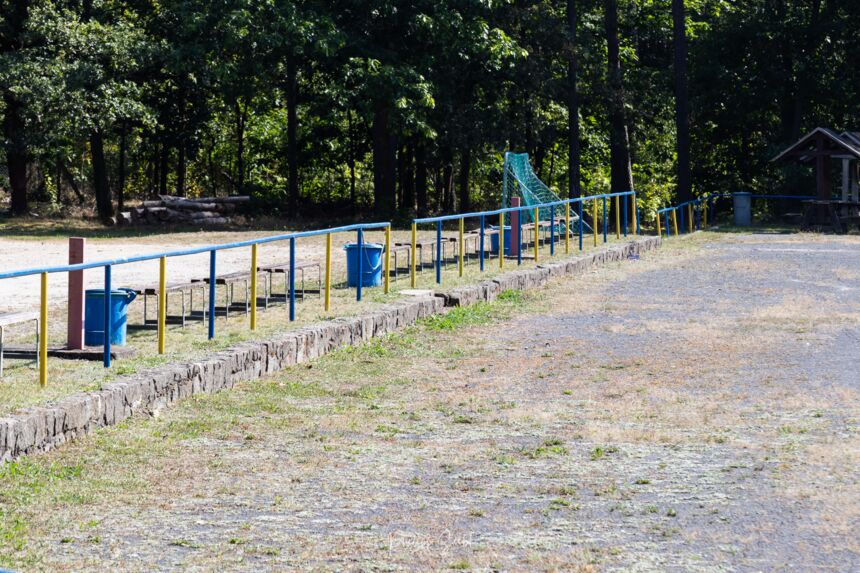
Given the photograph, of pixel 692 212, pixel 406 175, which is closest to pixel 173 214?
pixel 406 175

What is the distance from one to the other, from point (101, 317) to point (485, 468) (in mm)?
4621

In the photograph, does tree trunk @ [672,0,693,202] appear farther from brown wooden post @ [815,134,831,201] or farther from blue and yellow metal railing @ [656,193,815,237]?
brown wooden post @ [815,134,831,201]

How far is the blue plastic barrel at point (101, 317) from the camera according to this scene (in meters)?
10.7

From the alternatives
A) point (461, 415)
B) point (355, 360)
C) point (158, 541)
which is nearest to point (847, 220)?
point (355, 360)

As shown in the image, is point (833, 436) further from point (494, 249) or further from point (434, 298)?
point (494, 249)

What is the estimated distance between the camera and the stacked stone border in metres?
7.63

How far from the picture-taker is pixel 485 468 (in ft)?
24.7

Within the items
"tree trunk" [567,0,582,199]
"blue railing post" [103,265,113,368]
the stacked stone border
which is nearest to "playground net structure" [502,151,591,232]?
the stacked stone border

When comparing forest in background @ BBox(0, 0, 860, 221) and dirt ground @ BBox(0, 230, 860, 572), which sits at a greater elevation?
forest in background @ BBox(0, 0, 860, 221)

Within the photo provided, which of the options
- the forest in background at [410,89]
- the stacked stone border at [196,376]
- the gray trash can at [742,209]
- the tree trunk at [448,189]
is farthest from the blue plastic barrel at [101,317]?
the tree trunk at [448,189]

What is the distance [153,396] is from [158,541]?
308cm

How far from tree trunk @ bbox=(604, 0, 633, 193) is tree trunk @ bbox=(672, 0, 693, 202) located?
147 centimetres

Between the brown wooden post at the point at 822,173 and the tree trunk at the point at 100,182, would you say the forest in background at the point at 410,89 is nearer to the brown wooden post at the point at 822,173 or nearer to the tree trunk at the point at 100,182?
the tree trunk at the point at 100,182

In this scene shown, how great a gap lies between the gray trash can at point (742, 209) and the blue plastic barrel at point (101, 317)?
Result: 26545mm
